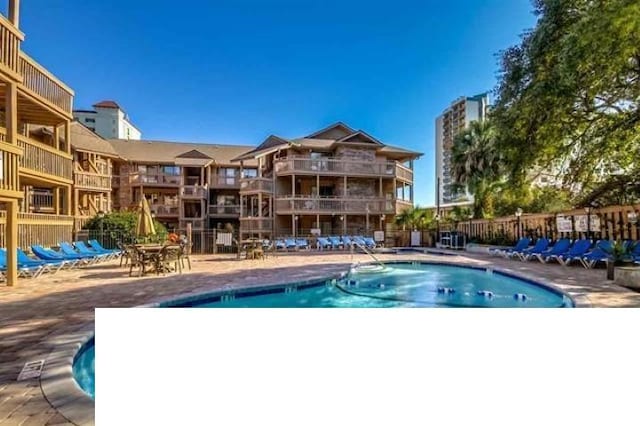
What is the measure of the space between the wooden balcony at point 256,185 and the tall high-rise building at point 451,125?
1061 cm

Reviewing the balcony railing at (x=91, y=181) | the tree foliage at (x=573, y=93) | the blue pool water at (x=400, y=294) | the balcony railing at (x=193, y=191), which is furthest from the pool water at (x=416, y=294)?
the balcony railing at (x=193, y=191)

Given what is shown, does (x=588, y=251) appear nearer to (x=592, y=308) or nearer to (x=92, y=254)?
(x=592, y=308)

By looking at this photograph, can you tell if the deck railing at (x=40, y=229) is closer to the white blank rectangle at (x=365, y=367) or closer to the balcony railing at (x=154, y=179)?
the white blank rectangle at (x=365, y=367)

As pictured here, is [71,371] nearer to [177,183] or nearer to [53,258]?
[53,258]

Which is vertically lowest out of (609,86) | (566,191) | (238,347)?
(238,347)

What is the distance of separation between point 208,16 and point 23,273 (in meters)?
8.43

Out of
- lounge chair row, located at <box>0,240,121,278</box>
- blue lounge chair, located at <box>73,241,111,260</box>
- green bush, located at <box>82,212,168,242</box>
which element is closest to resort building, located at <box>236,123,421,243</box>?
green bush, located at <box>82,212,168,242</box>

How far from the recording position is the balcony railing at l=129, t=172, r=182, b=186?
80.1ft

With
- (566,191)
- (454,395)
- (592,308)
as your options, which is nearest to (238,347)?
(454,395)

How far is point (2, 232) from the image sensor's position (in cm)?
1122

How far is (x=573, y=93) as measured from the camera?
8781 mm

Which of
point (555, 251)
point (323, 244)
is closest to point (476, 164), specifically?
point (555, 251)

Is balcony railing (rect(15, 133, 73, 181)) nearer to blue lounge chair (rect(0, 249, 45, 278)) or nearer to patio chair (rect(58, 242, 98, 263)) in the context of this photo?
patio chair (rect(58, 242, 98, 263))

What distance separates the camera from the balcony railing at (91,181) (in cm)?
1931
